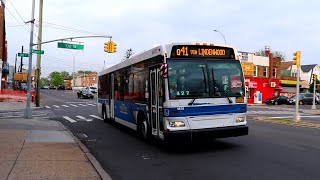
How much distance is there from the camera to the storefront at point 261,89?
6056 cm

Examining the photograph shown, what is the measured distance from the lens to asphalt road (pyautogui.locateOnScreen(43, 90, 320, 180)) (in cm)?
793

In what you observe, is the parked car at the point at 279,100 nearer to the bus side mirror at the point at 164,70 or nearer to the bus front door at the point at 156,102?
the bus front door at the point at 156,102

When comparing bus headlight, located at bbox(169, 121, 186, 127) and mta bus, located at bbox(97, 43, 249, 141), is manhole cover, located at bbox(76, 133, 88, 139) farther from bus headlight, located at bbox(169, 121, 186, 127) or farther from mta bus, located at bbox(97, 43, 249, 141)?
bus headlight, located at bbox(169, 121, 186, 127)

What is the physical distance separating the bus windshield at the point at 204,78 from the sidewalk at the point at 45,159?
2.89 metres

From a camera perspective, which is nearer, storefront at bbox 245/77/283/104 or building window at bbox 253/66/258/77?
storefront at bbox 245/77/283/104

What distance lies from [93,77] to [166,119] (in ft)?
557

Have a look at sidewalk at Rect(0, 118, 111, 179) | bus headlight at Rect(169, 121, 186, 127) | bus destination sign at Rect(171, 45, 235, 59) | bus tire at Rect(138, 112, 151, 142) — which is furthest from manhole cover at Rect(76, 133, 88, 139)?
bus destination sign at Rect(171, 45, 235, 59)

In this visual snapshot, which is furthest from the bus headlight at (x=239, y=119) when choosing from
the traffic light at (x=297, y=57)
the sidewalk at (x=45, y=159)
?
the traffic light at (x=297, y=57)

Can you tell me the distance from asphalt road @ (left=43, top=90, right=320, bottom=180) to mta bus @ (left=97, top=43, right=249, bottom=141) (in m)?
0.59

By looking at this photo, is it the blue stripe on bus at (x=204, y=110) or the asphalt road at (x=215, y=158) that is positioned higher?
the blue stripe on bus at (x=204, y=110)

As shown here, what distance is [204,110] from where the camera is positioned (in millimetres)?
10312

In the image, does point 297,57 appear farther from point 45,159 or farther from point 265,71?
point 265,71

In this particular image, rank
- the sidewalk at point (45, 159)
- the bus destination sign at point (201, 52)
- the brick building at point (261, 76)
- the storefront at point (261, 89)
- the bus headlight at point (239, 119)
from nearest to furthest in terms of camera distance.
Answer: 1. the sidewalk at point (45, 159)
2. the bus destination sign at point (201, 52)
3. the bus headlight at point (239, 119)
4. the brick building at point (261, 76)
5. the storefront at point (261, 89)

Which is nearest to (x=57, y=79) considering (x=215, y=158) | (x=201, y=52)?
(x=201, y=52)
